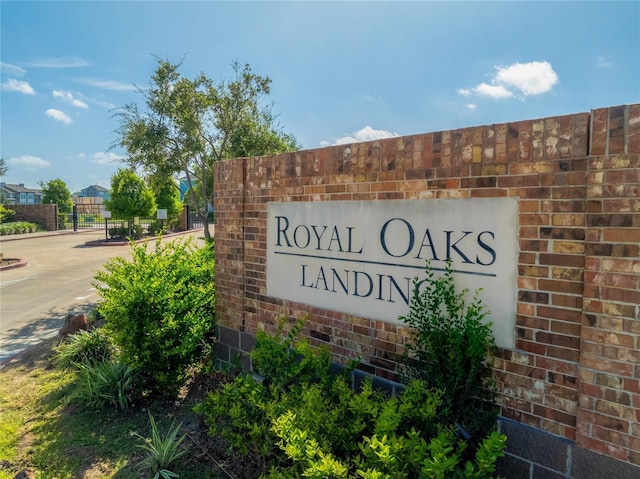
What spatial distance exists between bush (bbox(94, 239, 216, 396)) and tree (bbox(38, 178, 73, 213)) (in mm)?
41799

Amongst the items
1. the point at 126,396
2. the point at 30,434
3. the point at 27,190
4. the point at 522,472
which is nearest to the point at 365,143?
the point at 522,472

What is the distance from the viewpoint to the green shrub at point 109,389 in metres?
3.94

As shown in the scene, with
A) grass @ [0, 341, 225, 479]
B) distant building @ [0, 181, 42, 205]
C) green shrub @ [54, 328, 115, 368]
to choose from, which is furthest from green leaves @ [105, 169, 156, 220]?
distant building @ [0, 181, 42, 205]

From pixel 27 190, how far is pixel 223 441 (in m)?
90.7

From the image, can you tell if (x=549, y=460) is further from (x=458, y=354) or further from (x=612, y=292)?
(x=612, y=292)

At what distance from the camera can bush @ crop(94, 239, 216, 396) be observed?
3805 mm

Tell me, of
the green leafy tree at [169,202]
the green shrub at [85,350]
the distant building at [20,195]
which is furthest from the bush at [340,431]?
the distant building at [20,195]

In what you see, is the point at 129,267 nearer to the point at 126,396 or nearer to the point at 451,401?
the point at 126,396

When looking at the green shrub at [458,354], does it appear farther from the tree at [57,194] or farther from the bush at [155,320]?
the tree at [57,194]

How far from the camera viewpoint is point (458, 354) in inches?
97.3

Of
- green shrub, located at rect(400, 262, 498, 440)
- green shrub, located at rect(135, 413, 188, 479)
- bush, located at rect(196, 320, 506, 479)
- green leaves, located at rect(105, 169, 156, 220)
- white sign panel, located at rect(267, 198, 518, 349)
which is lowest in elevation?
green shrub, located at rect(135, 413, 188, 479)

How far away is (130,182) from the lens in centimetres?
2191

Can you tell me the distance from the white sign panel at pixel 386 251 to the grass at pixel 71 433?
5.16ft

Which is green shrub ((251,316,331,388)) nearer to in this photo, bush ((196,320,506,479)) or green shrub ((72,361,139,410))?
bush ((196,320,506,479))
